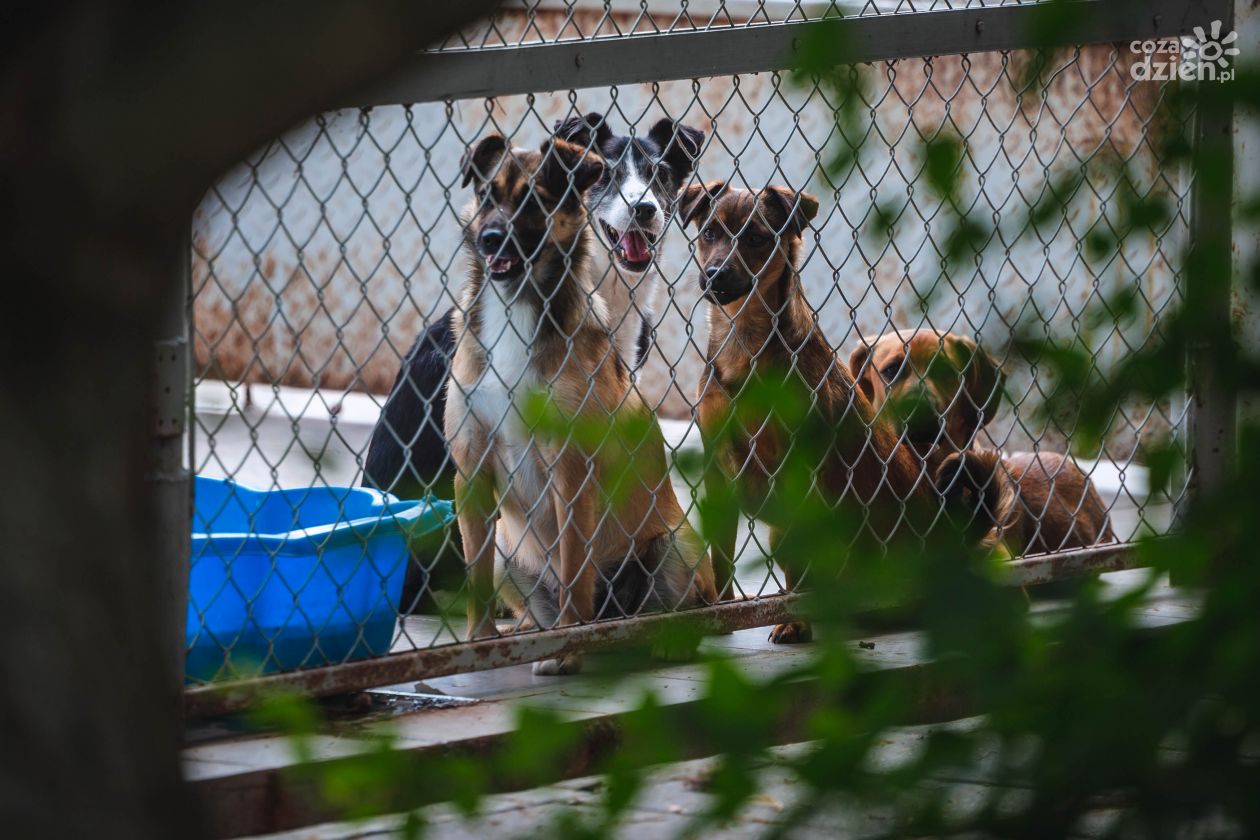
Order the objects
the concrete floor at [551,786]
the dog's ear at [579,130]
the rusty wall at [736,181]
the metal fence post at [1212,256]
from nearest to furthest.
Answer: the metal fence post at [1212,256] < the concrete floor at [551,786] < the dog's ear at [579,130] < the rusty wall at [736,181]

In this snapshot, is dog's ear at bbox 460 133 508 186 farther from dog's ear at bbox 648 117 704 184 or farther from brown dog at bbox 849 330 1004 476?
dog's ear at bbox 648 117 704 184

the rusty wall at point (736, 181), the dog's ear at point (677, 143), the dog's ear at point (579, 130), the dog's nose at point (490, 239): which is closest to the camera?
the dog's nose at point (490, 239)

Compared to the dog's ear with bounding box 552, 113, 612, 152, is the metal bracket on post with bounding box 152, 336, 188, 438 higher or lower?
lower

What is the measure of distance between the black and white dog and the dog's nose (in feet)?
2.07

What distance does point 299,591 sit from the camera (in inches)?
138

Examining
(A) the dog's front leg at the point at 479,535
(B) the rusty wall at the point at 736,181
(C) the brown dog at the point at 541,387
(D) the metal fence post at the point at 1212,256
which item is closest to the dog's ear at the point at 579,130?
(C) the brown dog at the point at 541,387

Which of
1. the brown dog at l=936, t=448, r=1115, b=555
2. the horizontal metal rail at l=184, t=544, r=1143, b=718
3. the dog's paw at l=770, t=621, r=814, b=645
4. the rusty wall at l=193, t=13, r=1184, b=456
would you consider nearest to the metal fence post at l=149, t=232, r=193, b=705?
the horizontal metal rail at l=184, t=544, r=1143, b=718

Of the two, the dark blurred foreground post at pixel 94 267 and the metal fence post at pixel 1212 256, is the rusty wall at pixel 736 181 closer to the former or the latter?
the metal fence post at pixel 1212 256

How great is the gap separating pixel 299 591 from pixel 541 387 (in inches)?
36.2

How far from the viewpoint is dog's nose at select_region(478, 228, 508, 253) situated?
4.35 meters

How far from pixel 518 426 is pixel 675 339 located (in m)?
5.89

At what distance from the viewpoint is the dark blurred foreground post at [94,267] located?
127 cm

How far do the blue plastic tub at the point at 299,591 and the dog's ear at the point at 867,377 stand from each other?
5.60ft

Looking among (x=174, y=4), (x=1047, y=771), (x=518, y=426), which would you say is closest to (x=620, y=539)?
(x=518, y=426)
